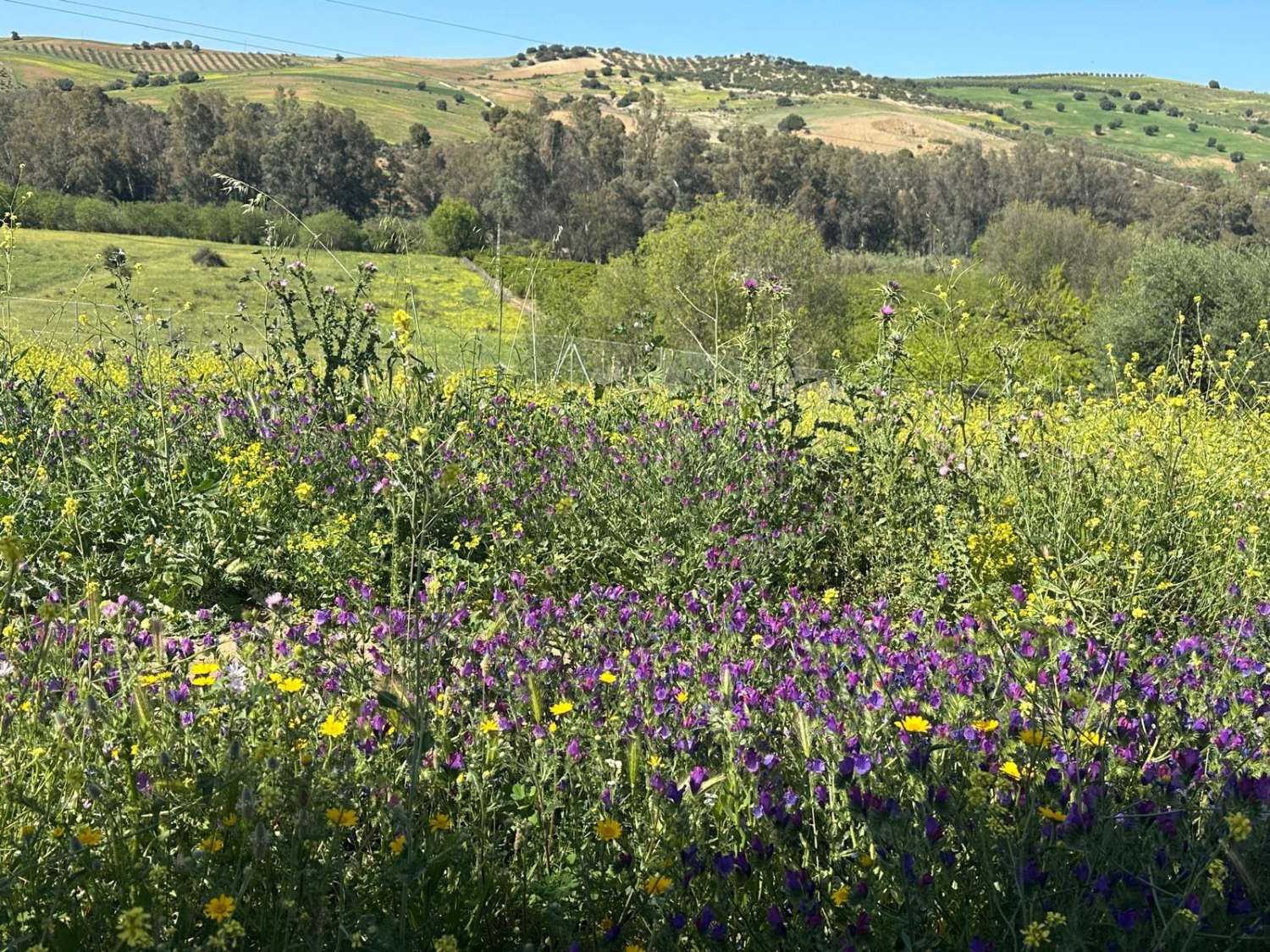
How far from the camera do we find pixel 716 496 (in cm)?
454

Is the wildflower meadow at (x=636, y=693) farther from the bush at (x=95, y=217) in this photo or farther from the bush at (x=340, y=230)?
the bush at (x=95, y=217)

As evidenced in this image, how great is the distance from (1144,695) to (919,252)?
73.5 metres

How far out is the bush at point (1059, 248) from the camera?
153 ft

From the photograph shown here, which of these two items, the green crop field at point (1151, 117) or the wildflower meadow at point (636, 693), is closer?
the wildflower meadow at point (636, 693)

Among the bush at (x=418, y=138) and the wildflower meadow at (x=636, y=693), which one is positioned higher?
the bush at (x=418, y=138)

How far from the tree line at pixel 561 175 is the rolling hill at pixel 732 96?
3988 cm

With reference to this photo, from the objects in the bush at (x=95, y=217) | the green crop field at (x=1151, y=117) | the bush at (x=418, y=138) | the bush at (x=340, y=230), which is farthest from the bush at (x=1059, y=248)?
the green crop field at (x=1151, y=117)

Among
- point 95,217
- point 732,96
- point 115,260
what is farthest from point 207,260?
point 732,96

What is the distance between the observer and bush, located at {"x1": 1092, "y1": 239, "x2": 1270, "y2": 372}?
27.8 metres

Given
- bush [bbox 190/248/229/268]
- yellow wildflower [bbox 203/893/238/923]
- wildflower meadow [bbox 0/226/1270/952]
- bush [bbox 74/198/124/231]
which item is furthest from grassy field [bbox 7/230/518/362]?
yellow wildflower [bbox 203/893/238/923]

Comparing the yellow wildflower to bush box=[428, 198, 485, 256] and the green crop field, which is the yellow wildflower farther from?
the green crop field

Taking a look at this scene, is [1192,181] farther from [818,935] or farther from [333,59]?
[333,59]

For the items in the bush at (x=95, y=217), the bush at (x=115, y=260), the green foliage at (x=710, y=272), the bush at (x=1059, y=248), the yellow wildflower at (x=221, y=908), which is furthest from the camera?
the bush at (x=95, y=217)

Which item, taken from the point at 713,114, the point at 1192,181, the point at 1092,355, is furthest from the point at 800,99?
the point at 1092,355
